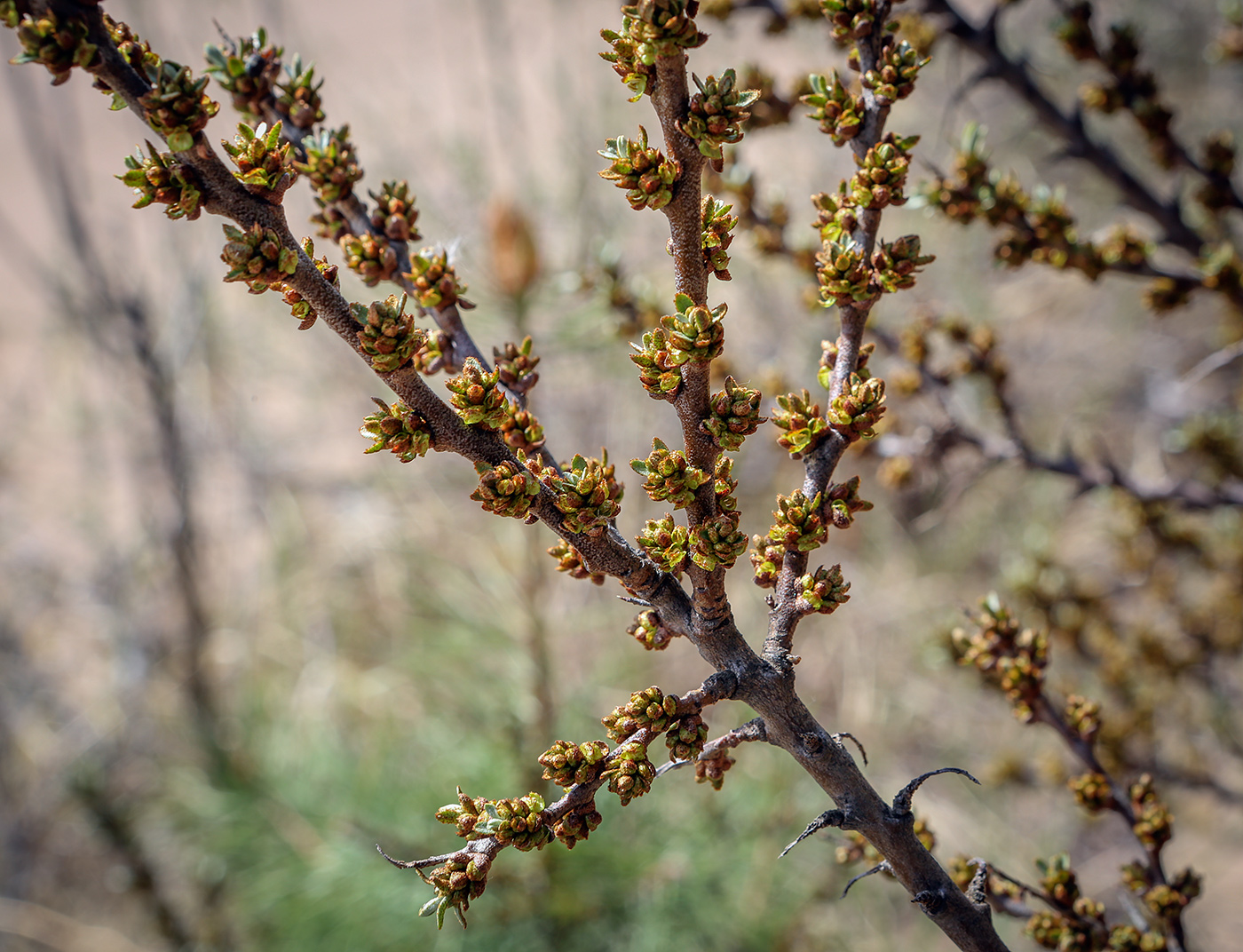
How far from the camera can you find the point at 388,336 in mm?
717

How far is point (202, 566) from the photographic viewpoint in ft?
16.4

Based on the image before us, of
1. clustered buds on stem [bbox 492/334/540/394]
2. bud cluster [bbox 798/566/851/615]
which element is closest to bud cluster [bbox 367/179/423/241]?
clustered buds on stem [bbox 492/334/540/394]

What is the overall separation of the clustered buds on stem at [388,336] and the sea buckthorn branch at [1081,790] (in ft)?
2.94

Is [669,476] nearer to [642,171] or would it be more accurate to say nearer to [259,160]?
[642,171]

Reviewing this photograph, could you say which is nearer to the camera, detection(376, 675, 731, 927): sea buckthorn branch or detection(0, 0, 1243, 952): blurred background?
detection(376, 675, 731, 927): sea buckthorn branch

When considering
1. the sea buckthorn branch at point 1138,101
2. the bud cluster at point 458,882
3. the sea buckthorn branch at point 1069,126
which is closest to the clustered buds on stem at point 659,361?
the bud cluster at point 458,882

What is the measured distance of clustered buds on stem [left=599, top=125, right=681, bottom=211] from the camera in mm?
707

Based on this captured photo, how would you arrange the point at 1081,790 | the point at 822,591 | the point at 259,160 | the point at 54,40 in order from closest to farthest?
the point at 54,40
the point at 259,160
the point at 822,591
the point at 1081,790

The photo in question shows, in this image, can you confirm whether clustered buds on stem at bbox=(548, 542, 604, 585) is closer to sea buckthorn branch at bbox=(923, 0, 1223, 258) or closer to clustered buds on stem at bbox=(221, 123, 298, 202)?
clustered buds on stem at bbox=(221, 123, 298, 202)

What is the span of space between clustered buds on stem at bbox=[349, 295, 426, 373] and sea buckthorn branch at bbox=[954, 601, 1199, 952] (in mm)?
897

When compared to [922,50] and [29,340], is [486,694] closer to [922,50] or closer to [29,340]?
[922,50]

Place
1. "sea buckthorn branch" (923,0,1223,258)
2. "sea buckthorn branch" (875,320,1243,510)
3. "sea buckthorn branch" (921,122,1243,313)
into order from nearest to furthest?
"sea buckthorn branch" (921,122,1243,313), "sea buckthorn branch" (923,0,1223,258), "sea buckthorn branch" (875,320,1243,510)

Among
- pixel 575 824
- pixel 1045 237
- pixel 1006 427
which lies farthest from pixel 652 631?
pixel 1006 427

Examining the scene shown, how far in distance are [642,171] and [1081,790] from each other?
3.57 feet
